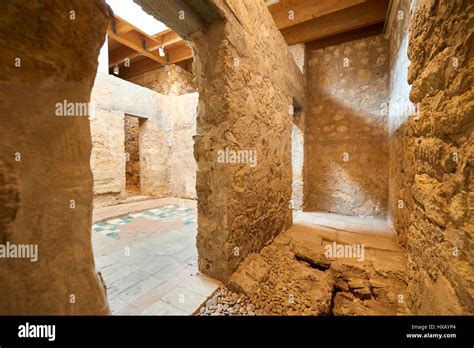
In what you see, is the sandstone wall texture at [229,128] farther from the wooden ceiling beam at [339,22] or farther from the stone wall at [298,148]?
the wooden ceiling beam at [339,22]

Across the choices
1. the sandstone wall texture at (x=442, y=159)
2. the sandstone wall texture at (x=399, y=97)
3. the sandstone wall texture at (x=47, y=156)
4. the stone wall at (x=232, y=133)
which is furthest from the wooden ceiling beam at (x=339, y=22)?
the sandstone wall texture at (x=47, y=156)

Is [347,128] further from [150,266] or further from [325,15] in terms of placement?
[150,266]

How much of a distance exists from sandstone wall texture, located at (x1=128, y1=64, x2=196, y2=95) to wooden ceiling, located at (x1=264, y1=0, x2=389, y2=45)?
510 cm

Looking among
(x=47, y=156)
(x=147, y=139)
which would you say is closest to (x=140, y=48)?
(x=147, y=139)

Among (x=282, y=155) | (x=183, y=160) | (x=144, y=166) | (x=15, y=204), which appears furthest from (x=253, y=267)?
(x=144, y=166)

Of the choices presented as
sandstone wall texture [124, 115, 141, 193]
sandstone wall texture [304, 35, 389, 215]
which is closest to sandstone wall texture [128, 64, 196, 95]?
sandstone wall texture [124, 115, 141, 193]

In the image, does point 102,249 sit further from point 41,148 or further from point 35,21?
point 35,21

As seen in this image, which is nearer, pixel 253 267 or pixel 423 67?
pixel 423 67

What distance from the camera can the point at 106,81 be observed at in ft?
16.1

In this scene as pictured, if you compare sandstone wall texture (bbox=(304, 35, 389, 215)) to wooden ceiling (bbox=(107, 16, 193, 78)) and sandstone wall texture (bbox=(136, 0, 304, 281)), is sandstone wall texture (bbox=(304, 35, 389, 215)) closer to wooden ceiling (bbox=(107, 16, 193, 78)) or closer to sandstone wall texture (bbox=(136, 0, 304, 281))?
sandstone wall texture (bbox=(136, 0, 304, 281))

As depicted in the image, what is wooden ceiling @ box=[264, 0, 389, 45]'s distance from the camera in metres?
3.56

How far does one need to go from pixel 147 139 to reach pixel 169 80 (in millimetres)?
3176
